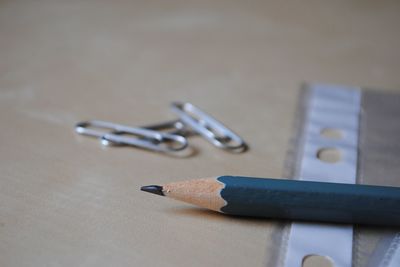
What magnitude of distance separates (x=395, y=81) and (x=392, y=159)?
0.86ft

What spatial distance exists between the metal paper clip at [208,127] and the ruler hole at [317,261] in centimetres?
21

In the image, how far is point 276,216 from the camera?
0.56m

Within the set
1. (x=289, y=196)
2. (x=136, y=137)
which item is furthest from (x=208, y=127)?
(x=289, y=196)

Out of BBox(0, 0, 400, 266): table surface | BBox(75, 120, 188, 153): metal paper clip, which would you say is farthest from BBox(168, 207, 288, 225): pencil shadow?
BBox(75, 120, 188, 153): metal paper clip

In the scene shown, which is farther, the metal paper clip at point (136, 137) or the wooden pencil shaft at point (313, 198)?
the metal paper clip at point (136, 137)

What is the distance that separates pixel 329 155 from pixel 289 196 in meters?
0.18

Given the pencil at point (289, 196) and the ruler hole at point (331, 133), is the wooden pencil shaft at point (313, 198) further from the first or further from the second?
the ruler hole at point (331, 133)

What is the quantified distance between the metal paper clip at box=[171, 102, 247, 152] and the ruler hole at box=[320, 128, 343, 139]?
0.13m

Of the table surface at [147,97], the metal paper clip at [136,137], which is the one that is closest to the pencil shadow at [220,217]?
the table surface at [147,97]

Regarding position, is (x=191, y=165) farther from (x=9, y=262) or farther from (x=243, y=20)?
(x=243, y=20)

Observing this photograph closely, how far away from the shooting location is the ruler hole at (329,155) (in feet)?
2.21

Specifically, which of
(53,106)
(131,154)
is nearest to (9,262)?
(131,154)

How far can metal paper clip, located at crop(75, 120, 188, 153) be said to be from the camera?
2.26 feet

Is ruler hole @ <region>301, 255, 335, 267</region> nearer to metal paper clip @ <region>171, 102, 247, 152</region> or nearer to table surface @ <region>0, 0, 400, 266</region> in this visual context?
A: table surface @ <region>0, 0, 400, 266</region>
